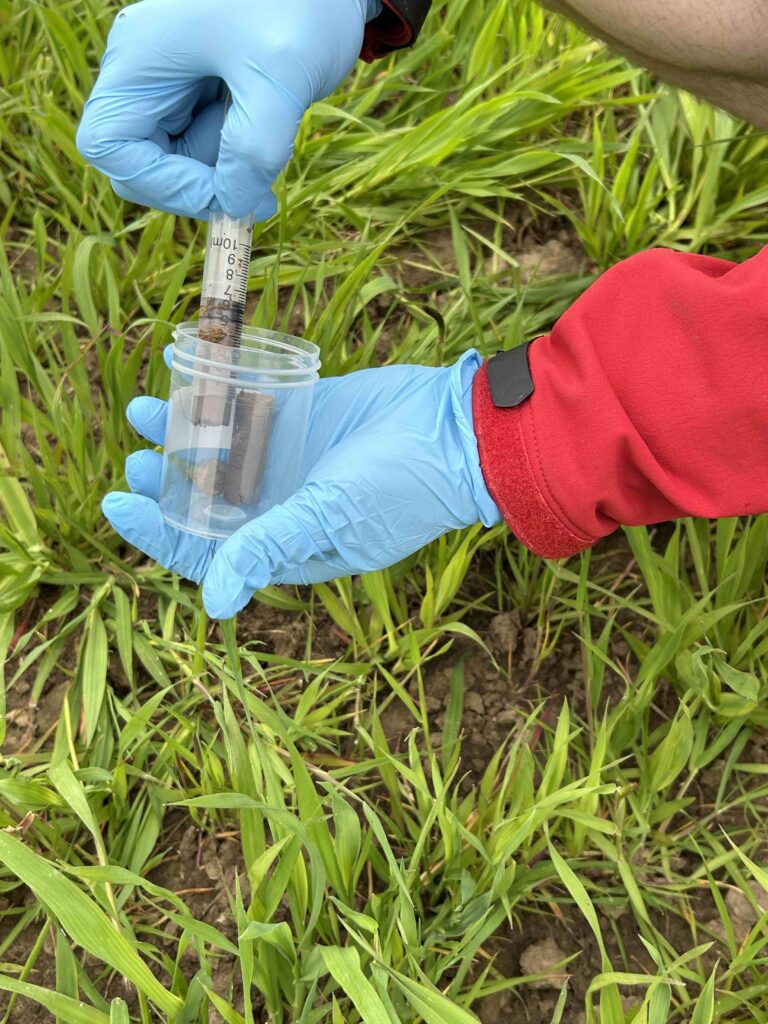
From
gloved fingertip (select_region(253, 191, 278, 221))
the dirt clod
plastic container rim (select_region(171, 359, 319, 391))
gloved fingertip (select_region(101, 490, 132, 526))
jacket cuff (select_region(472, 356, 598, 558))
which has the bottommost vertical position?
the dirt clod

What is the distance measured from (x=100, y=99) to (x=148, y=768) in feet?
3.14

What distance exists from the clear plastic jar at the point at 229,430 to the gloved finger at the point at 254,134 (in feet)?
0.68

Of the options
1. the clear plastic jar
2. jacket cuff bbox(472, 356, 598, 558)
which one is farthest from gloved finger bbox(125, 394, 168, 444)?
jacket cuff bbox(472, 356, 598, 558)

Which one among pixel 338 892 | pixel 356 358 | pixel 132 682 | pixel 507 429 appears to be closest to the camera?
pixel 338 892

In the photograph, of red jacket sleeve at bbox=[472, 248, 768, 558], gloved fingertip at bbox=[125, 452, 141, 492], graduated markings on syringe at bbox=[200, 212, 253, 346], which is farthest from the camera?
gloved fingertip at bbox=[125, 452, 141, 492]

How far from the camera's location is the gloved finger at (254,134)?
110 cm

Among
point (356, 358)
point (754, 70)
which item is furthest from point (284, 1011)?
point (754, 70)

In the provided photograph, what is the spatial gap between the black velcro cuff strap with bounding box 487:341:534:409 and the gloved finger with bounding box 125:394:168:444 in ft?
1.65

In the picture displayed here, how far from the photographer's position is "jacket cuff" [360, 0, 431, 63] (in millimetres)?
1289

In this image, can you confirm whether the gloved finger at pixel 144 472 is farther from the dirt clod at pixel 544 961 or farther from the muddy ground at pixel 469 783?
the dirt clod at pixel 544 961

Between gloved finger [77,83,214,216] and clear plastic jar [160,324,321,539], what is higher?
gloved finger [77,83,214,216]

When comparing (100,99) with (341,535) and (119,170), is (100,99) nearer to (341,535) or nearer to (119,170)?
(119,170)

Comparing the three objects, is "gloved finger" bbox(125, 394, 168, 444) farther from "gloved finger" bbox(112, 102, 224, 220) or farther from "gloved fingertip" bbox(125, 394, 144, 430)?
"gloved finger" bbox(112, 102, 224, 220)

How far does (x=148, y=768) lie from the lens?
123 centimetres
